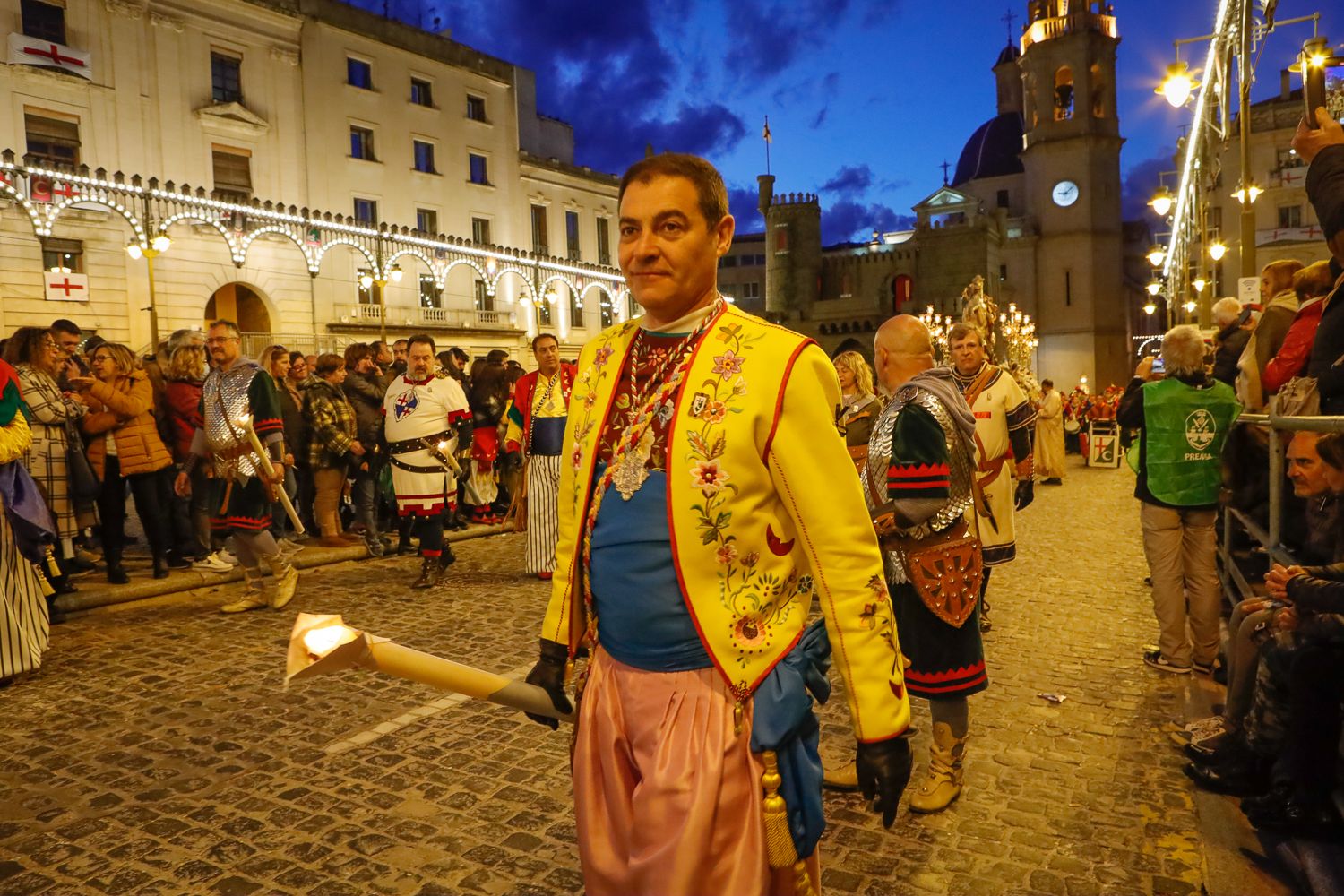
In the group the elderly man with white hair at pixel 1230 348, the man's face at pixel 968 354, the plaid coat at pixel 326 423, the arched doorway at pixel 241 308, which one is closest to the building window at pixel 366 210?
the arched doorway at pixel 241 308

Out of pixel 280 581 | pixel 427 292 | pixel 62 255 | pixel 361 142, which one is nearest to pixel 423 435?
pixel 280 581

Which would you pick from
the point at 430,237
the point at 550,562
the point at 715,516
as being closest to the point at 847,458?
the point at 715,516

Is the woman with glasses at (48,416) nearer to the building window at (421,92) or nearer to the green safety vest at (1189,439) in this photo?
the green safety vest at (1189,439)

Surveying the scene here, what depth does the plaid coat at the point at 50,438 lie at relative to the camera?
293 inches

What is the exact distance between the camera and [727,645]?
1979 mm

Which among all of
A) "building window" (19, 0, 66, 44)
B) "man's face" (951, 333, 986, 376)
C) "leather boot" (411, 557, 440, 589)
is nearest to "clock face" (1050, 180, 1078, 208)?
"building window" (19, 0, 66, 44)

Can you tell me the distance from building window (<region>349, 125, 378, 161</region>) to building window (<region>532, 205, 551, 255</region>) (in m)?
8.22

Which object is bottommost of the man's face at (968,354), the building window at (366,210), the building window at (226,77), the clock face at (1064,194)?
the man's face at (968,354)

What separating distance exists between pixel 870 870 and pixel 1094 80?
2645 inches

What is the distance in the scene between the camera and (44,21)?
24.7 m

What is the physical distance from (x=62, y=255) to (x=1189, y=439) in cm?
2705

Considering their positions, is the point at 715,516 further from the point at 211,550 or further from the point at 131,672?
the point at 211,550

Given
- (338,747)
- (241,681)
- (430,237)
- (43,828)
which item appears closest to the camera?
(43,828)

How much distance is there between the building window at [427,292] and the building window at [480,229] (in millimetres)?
3620
